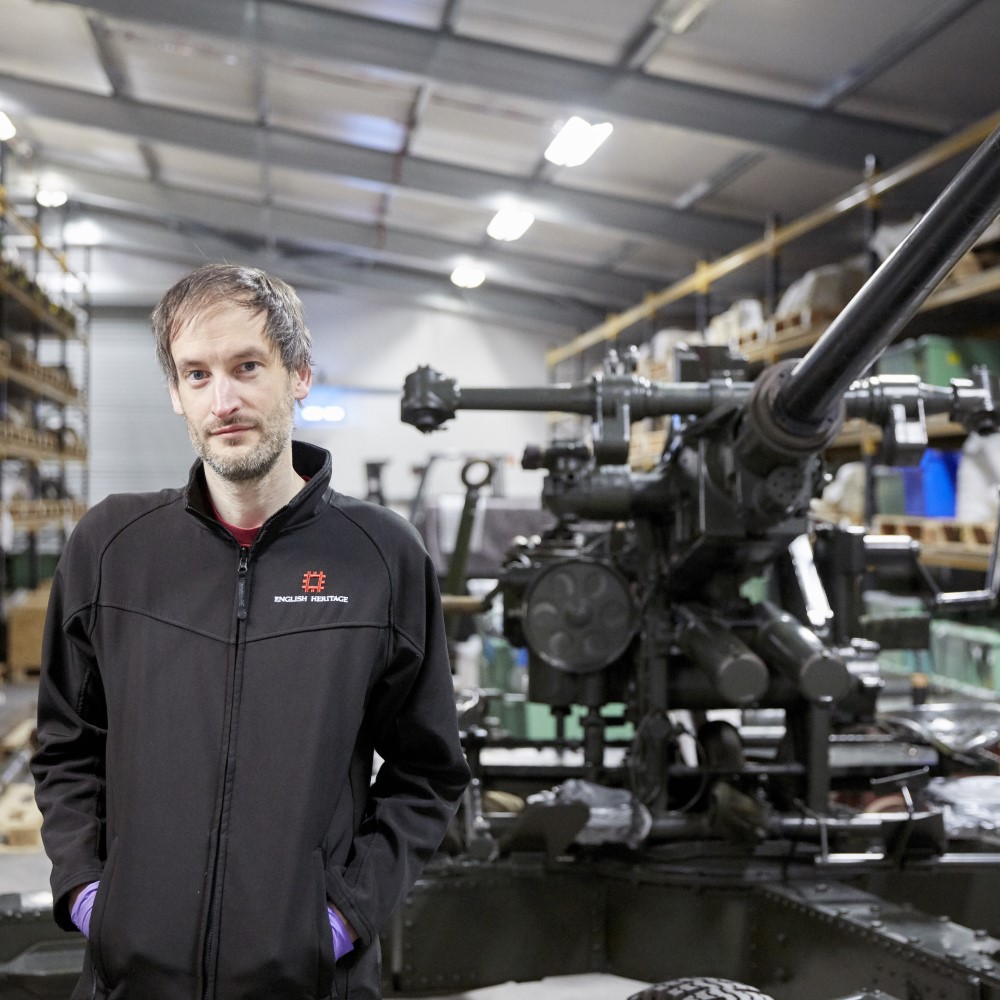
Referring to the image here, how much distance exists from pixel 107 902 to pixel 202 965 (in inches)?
6.6

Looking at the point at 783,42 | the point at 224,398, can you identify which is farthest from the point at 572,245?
the point at 224,398

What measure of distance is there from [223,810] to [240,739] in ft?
0.32

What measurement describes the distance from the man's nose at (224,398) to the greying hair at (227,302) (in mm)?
101

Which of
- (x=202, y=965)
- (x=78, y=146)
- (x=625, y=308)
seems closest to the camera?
(x=202, y=965)

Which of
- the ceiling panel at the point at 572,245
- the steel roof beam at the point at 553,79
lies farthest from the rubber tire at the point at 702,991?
the ceiling panel at the point at 572,245

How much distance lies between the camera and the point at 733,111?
25.1ft

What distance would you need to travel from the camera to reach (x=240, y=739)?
1.57 meters

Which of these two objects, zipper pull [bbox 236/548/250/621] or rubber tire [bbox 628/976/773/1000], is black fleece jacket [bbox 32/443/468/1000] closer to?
zipper pull [bbox 236/548/250/621]

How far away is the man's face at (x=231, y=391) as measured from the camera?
1.67m

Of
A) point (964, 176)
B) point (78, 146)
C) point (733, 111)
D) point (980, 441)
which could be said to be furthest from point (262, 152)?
point (964, 176)

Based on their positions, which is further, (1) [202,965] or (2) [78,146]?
(2) [78,146]

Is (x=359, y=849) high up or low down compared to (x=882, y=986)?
up

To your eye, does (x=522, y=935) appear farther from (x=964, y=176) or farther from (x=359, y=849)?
(x=964, y=176)

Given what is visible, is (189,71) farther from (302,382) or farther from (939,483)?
(302,382)
